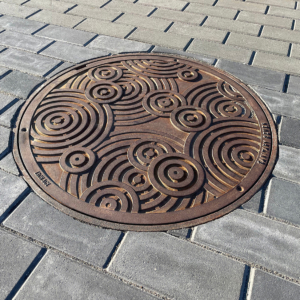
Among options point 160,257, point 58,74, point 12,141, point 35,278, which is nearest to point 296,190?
point 160,257

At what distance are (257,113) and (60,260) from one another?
1.80 meters

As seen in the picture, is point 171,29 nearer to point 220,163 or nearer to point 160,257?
point 220,163

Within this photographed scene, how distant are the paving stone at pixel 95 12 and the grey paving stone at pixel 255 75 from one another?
→ 1692 millimetres

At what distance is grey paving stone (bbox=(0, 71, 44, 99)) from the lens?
264cm

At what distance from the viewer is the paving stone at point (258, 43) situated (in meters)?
3.28

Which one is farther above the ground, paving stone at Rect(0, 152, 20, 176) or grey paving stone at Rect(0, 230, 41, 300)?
paving stone at Rect(0, 152, 20, 176)

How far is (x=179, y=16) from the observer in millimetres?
3930

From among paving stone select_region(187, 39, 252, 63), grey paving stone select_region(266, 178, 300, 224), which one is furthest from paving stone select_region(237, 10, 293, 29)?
grey paving stone select_region(266, 178, 300, 224)

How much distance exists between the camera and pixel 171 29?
3623 mm

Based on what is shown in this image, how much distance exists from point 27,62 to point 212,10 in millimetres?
2506

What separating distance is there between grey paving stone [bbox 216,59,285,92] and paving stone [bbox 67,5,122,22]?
1692 millimetres

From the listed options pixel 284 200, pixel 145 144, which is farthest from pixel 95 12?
pixel 284 200

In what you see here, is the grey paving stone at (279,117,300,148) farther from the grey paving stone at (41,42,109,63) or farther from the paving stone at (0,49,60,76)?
the paving stone at (0,49,60,76)

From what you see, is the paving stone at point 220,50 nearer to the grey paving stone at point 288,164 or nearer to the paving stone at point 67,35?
the paving stone at point 67,35
